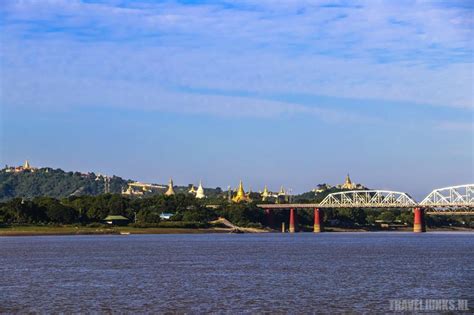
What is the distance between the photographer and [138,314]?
45906 mm

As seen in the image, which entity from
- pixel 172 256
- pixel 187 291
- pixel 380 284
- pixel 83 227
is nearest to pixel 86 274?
pixel 187 291

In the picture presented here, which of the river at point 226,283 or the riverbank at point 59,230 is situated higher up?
the riverbank at point 59,230

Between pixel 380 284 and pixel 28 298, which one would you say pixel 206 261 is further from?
pixel 28 298

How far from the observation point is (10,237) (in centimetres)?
17212

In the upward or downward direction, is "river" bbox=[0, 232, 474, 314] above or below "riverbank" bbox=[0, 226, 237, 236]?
below

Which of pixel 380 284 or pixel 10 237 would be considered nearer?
pixel 380 284

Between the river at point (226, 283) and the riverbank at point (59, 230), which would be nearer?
the river at point (226, 283)

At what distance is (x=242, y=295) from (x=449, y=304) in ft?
37.9

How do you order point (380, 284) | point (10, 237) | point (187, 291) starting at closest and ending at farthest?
point (187, 291) → point (380, 284) → point (10, 237)

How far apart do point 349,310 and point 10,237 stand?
437 feet

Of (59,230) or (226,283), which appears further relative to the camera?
(59,230)

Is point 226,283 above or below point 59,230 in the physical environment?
below

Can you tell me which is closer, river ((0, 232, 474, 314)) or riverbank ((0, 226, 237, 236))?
river ((0, 232, 474, 314))

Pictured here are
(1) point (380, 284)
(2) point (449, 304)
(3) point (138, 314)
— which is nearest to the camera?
(3) point (138, 314)
